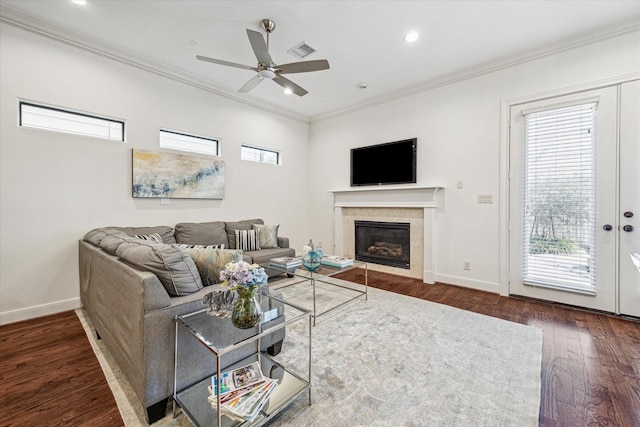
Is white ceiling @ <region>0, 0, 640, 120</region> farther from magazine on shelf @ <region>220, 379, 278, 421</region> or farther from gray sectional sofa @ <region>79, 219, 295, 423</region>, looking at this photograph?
magazine on shelf @ <region>220, 379, 278, 421</region>

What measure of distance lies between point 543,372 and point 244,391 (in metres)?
2.03

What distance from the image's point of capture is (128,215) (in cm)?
340

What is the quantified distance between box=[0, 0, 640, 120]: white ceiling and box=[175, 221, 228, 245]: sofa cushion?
2172 millimetres

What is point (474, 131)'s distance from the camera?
12.1 feet

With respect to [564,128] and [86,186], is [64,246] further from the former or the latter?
[564,128]

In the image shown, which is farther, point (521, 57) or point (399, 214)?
point (399, 214)

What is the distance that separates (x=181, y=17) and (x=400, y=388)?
3.84m

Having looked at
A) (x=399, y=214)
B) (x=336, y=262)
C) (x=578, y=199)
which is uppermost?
(x=578, y=199)

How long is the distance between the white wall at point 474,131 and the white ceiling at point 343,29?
194mm

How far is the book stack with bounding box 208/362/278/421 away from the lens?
1.25 m

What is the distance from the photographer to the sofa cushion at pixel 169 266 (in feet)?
4.99

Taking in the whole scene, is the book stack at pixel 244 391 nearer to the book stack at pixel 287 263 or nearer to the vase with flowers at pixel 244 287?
the vase with flowers at pixel 244 287

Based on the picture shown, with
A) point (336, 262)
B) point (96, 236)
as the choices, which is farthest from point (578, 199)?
point (96, 236)

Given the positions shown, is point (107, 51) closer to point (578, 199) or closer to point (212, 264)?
point (212, 264)
